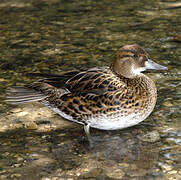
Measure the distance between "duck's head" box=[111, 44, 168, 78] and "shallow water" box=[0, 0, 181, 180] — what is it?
773 mm

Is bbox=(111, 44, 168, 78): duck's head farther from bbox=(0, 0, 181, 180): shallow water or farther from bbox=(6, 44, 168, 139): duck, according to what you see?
bbox=(0, 0, 181, 180): shallow water

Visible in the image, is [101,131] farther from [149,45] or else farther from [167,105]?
[149,45]

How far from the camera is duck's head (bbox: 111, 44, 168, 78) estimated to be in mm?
5250

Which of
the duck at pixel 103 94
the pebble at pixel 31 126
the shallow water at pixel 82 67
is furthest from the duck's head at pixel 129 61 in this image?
the pebble at pixel 31 126

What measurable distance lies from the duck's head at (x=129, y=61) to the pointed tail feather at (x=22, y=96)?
42.5 inches

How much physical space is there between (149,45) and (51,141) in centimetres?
388

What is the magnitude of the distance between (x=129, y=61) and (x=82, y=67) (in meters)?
2.21

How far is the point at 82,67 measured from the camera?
738 centimetres

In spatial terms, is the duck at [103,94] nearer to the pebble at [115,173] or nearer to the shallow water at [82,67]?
the shallow water at [82,67]

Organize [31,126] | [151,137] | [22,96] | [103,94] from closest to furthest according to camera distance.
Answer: [103,94]
[151,137]
[22,96]
[31,126]

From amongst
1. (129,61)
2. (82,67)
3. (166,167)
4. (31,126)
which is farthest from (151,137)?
(82,67)

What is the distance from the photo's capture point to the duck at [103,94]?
195 inches

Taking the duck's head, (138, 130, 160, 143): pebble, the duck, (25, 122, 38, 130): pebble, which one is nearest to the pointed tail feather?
the duck

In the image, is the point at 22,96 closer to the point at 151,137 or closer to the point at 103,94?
the point at 103,94
